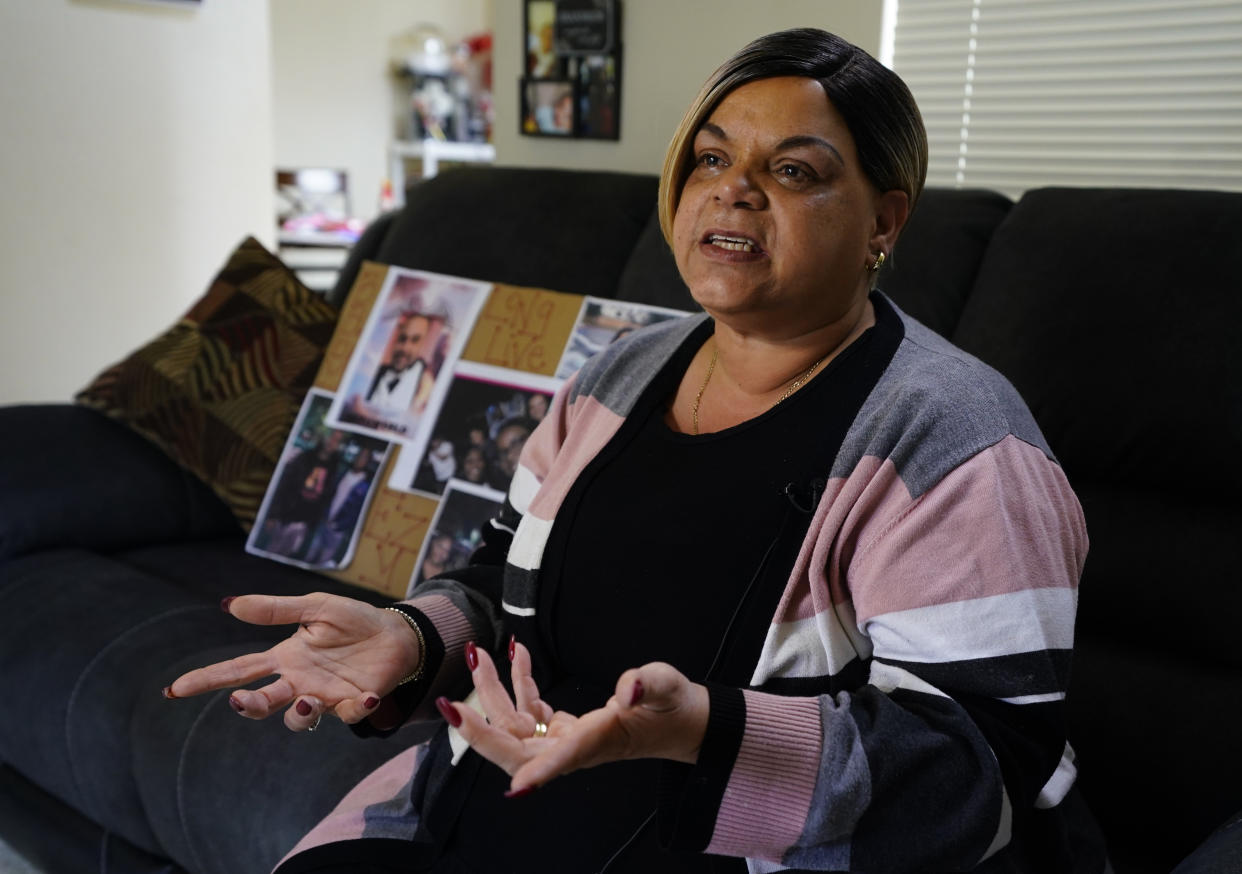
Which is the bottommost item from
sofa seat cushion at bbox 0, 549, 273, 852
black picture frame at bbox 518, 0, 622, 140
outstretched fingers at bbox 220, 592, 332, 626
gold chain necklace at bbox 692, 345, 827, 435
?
sofa seat cushion at bbox 0, 549, 273, 852

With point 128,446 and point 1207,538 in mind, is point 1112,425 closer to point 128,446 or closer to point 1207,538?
point 1207,538

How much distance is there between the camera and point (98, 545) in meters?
1.91

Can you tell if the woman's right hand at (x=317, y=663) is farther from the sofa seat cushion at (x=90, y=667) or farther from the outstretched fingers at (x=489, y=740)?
the sofa seat cushion at (x=90, y=667)

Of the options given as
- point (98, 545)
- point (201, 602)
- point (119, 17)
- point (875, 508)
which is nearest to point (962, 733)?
point (875, 508)

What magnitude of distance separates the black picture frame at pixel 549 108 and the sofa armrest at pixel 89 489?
982 mm

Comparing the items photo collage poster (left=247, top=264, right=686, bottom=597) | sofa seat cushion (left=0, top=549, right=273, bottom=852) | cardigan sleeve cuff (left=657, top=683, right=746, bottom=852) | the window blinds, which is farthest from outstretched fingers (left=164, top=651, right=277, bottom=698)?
the window blinds

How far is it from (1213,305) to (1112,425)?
16 cm

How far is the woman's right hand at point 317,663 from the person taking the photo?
Result: 93 centimetres

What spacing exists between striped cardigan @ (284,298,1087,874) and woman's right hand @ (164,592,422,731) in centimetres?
33

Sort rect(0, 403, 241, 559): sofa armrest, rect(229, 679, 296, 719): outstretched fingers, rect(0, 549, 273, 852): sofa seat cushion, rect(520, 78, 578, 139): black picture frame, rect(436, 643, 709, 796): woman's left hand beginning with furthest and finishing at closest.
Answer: rect(520, 78, 578, 139): black picture frame < rect(0, 403, 241, 559): sofa armrest < rect(0, 549, 273, 852): sofa seat cushion < rect(229, 679, 296, 719): outstretched fingers < rect(436, 643, 709, 796): woman's left hand

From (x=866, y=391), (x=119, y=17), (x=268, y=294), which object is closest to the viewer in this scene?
(x=866, y=391)

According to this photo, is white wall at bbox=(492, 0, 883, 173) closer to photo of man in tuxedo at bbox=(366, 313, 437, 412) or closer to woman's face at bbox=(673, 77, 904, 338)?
photo of man in tuxedo at bbox=(366, 313, 437, 412)

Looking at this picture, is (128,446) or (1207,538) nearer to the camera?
(1207,538)

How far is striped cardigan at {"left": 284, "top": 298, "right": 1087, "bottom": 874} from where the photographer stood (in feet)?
2.59
